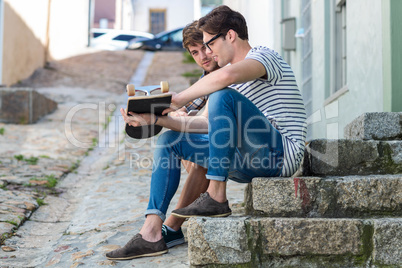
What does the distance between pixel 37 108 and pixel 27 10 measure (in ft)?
20.6

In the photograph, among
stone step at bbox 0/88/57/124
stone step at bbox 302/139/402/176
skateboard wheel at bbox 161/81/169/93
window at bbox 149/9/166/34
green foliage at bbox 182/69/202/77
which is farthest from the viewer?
window at bbox 149/9/166/34

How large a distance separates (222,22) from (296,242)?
125 cm

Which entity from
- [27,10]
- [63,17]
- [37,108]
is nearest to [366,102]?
[37,108]

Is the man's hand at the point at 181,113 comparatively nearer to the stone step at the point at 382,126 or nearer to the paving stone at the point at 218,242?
the paving stone at the point at 218,242

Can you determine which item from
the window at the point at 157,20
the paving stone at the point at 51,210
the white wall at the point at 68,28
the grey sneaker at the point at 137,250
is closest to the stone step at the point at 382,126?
the grey sneaker at the point at 137,250

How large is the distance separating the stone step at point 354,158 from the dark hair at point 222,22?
798 mm

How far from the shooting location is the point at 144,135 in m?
2.86

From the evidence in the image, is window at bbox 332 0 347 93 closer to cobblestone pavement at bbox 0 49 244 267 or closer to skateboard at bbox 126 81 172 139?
cobblestone pavement at bbox 0 49 244 267

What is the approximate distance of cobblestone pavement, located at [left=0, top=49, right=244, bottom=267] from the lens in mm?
3243

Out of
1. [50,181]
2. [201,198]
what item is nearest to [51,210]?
[50,181]

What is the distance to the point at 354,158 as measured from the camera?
9.91 ft

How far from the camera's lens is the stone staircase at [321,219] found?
2428 millimetres

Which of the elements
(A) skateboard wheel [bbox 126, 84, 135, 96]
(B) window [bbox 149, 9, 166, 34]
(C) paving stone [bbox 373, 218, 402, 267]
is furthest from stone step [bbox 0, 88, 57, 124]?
(B) window [bbox 149, 9, 166, 34]

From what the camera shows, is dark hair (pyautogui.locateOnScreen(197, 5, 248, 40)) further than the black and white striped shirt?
Yes
